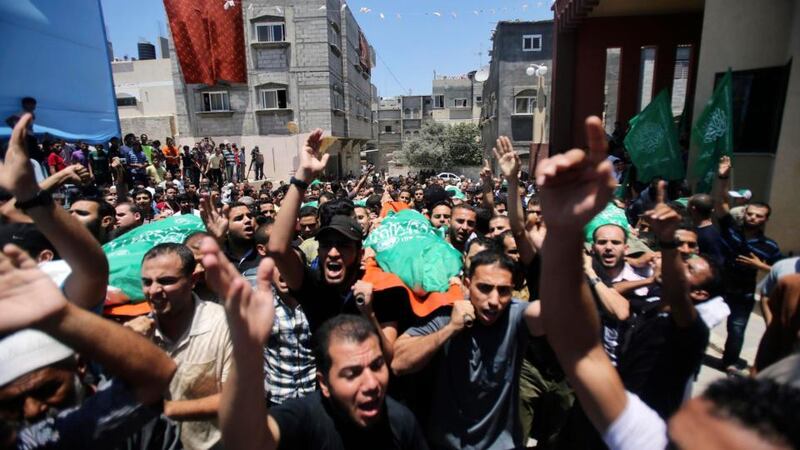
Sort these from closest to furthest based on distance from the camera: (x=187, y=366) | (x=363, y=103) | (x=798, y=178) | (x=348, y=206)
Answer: (x=187, y=366)
(x=348, y=206)
(x=798, y=178)
(x=363, y=103)

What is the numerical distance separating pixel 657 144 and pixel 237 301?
784cm

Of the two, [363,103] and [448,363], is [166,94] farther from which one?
[448,363]

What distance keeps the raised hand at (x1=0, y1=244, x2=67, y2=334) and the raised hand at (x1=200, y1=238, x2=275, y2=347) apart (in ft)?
1.27

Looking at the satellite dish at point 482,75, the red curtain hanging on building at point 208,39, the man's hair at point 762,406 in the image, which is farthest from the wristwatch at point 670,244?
the satellite dish at point 482,75

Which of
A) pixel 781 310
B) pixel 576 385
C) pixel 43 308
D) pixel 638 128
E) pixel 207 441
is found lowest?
pixel 207 441

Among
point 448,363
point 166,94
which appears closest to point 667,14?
point 448,363

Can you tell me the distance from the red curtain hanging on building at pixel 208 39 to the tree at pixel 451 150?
19.1 metres

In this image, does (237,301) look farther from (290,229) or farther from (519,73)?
(519,73)

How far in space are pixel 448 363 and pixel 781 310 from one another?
173 centimetres

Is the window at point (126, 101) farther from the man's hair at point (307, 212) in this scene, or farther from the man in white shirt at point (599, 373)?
the man in white shirt at point (599, 373)

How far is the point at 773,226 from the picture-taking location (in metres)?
6.31

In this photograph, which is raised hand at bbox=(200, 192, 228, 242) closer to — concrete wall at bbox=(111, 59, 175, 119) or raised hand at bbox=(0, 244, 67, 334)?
raised hand at bbox=(0, 244, 67, 334)

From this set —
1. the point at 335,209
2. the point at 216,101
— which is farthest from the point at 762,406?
the point at 216,101

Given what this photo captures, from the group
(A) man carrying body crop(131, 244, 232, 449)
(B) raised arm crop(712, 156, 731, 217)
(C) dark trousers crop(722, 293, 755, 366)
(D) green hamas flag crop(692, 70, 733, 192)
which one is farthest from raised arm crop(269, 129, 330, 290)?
(D) green hamas flag crop(692, 70, 733, 192)
